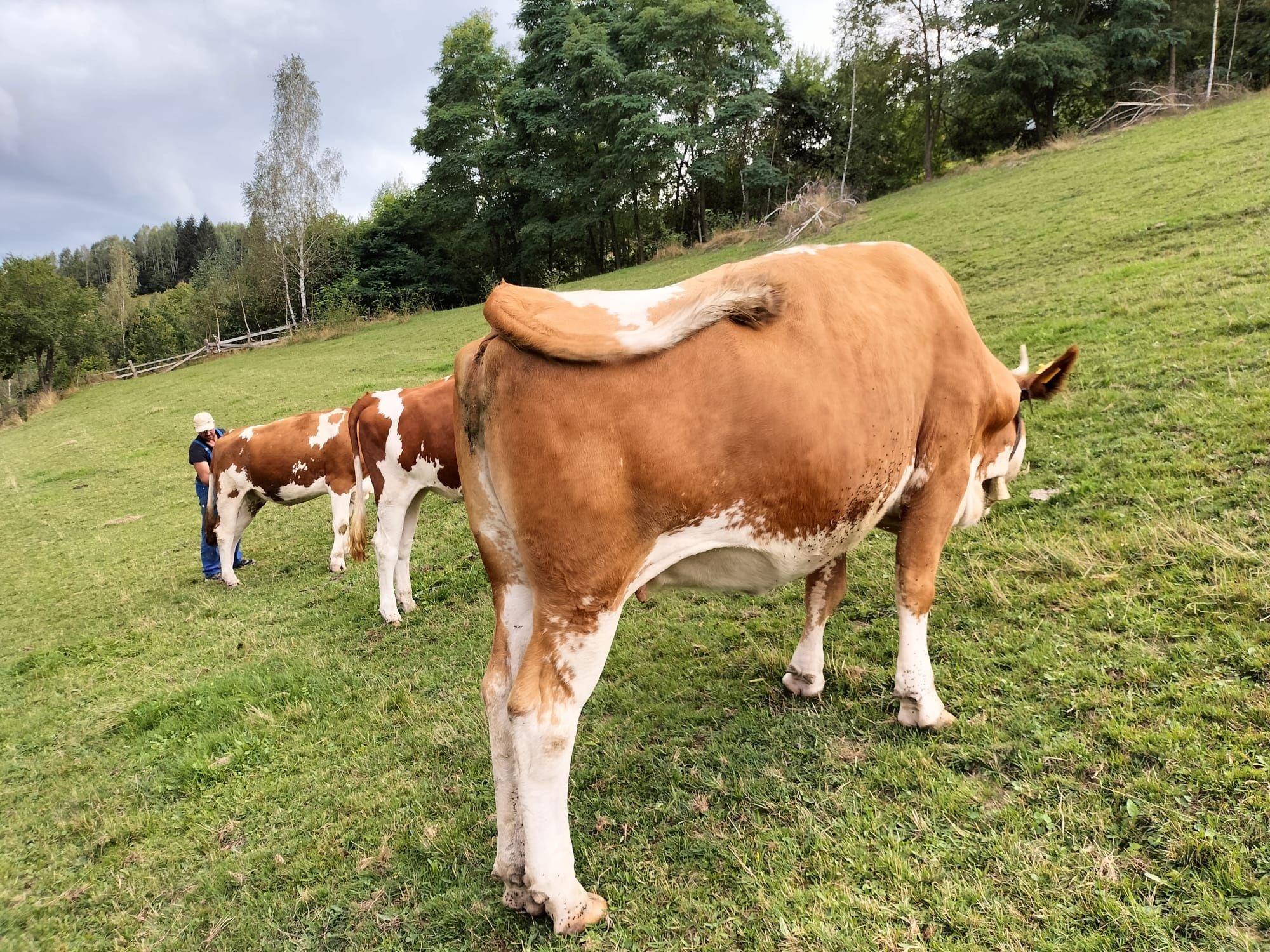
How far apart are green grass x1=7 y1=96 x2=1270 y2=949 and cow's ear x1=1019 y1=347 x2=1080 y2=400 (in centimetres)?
105

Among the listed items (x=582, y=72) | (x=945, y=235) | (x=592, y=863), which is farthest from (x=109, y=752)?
(x=582, y=72)

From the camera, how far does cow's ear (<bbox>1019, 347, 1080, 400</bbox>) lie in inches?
150

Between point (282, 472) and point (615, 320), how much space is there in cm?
Answer: 726

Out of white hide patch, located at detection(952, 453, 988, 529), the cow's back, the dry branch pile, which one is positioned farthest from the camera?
the dry branch pile

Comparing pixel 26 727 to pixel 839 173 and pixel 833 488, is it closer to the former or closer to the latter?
pixel 833 488

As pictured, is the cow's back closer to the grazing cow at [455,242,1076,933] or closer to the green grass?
the grazing cow at [455,242,1076,933]

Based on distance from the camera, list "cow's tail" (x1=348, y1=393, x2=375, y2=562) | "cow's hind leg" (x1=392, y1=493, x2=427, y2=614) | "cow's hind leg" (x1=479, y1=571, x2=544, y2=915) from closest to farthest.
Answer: "cow's hind leg" (x1=479, y1=571, x2=544, y2=915)
"cow's tail" (x1=348, y1=393, x2=375, y2=562)
"cow's hind leg" (x1=392, y1=493, x2=427, y2=614)

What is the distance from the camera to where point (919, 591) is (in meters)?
3.33

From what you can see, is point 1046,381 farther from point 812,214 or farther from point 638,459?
point 812,214

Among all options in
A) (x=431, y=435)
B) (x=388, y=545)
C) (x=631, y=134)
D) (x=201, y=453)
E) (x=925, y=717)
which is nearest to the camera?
(x=925, y=717)

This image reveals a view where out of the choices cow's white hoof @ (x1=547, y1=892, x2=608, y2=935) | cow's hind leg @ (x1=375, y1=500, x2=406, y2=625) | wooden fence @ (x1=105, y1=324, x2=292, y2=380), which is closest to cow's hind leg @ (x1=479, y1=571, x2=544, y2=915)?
cow's white hoof @ (x1=547, y1=892, x2=608, y2=935)

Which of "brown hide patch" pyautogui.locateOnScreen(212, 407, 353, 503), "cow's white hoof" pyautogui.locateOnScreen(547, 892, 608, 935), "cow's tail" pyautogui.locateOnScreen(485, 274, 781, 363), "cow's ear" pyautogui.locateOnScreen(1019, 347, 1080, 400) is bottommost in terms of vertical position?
"cow's white hoof" pyautogui.locateOnScreen(547, 892, 608, 935)

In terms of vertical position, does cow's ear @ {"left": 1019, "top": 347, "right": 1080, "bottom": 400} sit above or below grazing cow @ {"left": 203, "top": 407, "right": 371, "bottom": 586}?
above

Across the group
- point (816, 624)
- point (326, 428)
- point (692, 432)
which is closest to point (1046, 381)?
point (816, 624)
